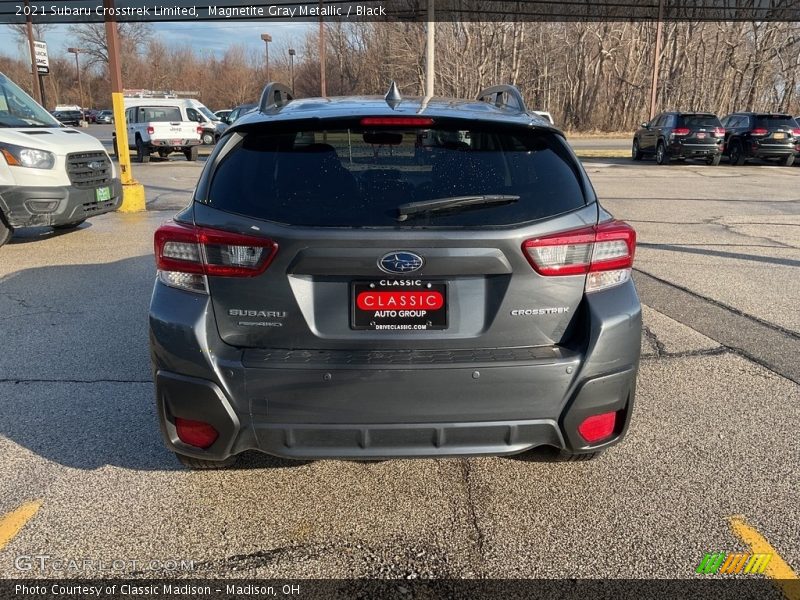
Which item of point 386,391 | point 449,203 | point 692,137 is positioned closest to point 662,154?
point 692,137

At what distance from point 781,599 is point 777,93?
2380 inches

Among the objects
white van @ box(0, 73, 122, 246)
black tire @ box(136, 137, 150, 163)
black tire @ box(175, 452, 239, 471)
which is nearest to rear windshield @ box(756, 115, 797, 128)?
white van @ box(0, 73, 122, 246)

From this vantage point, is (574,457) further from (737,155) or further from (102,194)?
(737,155)

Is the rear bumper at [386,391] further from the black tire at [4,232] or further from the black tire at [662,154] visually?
the black tire at [662,154]

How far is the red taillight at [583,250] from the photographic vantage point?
255 cm

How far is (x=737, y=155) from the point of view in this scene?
2347cm

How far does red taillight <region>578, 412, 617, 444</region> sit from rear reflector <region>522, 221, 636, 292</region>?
1.79ft

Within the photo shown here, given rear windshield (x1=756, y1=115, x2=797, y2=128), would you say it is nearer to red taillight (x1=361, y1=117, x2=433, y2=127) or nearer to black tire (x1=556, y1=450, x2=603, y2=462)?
black tire (x1=556, y1=450, x2=603, y2=462)

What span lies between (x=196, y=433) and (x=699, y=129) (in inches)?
921

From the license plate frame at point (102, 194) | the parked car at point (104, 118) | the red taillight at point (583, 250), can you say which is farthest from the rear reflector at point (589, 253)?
the parked car at point (104, 118)

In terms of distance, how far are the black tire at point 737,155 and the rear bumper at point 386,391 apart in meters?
24.1

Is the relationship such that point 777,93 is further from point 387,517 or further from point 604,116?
point 387,517

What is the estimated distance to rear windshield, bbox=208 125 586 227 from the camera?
2.57 meters

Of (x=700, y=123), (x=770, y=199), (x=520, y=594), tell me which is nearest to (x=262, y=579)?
(x=520, y=594)
